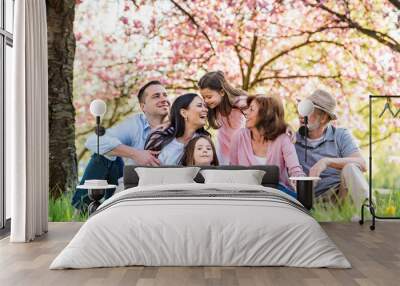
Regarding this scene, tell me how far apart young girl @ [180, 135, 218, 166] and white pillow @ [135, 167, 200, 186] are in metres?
0.38

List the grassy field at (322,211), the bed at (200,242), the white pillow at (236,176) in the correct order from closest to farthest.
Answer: the bed at (200,242) < the white pillow at (236,176) < the grassy field at (322,211)

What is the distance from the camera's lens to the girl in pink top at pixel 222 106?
7.25 metres

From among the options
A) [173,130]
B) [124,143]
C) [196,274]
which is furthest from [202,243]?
[124,143]

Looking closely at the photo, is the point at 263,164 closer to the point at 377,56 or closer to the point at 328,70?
the point at 328,70

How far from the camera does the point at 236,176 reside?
6590 millimetres

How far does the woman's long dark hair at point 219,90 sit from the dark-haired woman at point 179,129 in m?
0.11

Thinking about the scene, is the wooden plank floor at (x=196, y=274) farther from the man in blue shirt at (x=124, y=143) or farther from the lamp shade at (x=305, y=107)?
the lamp shade at (x=305, y=107)

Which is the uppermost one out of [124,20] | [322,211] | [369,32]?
[124,20]

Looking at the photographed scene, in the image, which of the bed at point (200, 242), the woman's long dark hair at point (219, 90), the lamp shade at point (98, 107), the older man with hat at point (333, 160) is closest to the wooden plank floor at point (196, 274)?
the bed at point (200, 242)

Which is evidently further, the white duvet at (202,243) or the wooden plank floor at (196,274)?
the white duvet at (202,243)

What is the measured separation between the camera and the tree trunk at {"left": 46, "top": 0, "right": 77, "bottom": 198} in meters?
7.24

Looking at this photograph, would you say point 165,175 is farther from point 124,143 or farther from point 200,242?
point 200,242

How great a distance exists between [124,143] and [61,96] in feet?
3.19

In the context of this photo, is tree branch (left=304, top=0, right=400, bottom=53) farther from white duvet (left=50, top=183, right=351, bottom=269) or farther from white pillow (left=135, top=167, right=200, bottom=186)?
white duvet (left=50, top=183, right=351, bottom=269)
